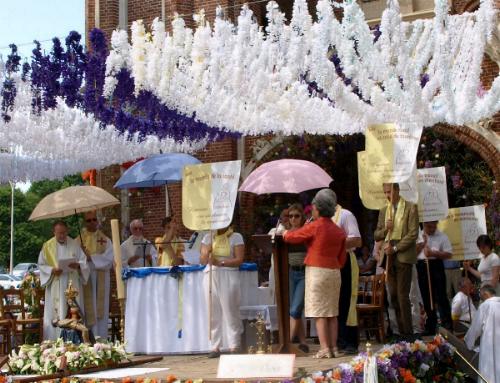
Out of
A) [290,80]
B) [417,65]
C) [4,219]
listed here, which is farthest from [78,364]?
[4,219]

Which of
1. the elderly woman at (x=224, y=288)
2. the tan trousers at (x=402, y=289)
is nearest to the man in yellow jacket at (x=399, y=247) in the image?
the tan trousers at (x=402, y=289)

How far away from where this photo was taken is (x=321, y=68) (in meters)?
10.2

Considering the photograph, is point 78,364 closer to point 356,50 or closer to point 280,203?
point 356,50

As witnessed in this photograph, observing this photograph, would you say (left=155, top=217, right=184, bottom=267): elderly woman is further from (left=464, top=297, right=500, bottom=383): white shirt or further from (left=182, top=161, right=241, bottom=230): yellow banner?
(left=464, top=297, right=500, bottom=383): white shirt

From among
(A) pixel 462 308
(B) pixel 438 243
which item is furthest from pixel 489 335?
(B) pixel 438 243

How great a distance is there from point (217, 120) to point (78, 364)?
3.85 meters

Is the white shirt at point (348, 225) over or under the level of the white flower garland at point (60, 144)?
under

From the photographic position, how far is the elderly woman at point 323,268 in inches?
370

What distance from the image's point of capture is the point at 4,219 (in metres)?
66.0

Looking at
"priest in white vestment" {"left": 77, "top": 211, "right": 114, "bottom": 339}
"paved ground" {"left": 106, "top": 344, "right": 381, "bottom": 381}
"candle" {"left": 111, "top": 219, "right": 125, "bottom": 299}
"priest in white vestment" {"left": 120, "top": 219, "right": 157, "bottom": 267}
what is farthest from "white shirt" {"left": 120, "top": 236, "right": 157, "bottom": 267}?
"paved ground" {"left": 106, "top": 344, "right": 381, "bottom": 381}

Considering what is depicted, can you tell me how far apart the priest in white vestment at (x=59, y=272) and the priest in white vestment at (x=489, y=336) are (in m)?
5.54

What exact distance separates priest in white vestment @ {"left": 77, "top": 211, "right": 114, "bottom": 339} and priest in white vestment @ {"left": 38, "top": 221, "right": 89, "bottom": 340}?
174 millimetres

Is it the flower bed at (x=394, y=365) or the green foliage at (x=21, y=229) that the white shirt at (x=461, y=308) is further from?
the green foliage at (x=21, y=229)

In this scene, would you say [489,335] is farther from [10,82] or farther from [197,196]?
[10,82]
